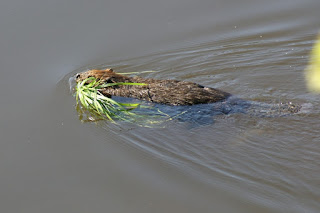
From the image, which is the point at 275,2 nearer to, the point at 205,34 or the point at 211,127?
the point at 205,34

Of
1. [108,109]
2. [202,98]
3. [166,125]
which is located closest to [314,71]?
[202,98]

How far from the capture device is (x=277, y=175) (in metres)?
5.57

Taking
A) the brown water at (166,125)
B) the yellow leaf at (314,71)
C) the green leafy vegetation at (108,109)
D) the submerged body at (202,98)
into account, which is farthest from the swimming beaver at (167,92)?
the yellow leaf at (314,71)

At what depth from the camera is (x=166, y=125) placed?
677 cm

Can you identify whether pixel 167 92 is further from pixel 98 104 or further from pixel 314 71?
pixel 314 71

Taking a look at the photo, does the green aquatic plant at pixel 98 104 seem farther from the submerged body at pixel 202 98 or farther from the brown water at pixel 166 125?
the submerged body at pixel 202 98

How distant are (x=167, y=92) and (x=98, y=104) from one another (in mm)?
1041

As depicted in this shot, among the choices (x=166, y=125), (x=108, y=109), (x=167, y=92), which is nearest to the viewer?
(x=166, y=125)

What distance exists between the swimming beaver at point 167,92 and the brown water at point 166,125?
372 mm

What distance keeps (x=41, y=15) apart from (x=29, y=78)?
1875 millimetres

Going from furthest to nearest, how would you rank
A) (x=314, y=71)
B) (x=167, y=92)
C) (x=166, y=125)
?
(x=314, y=71) < (x=167, y=92) < (x=166, y=125)

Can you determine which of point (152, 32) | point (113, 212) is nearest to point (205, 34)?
point (152, 32)

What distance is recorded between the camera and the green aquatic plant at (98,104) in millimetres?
7031

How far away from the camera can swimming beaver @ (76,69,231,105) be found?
6.84 meters
